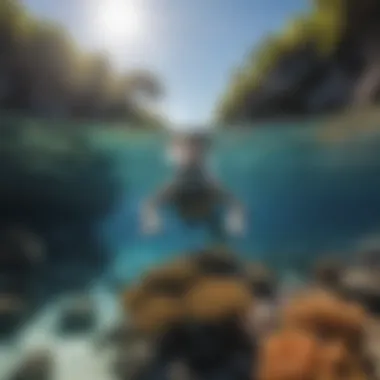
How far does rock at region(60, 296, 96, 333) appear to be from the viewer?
1.29m

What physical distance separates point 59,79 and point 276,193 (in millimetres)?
393

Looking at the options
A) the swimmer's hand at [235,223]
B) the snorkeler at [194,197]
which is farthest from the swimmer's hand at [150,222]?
the swimmer's hand at [235,223]

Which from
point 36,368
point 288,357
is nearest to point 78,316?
point 36,368

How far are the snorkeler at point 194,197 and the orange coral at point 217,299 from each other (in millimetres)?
76

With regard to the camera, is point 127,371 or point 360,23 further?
point 360,23

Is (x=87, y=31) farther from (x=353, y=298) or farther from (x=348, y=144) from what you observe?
(x=353, y=298)

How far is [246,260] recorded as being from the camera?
1.32 metres

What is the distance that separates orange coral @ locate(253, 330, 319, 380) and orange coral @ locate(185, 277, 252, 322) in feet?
0.22

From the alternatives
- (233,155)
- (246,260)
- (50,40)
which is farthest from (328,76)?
(50,40)

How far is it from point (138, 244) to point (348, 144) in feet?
1.22

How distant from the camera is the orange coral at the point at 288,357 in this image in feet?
4.04

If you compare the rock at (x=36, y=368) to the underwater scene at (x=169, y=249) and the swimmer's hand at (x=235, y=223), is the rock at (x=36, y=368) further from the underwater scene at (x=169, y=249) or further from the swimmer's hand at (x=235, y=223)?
the swimmer's hand at (x=235, y=223)

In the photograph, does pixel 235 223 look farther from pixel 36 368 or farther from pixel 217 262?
pixel 36 368

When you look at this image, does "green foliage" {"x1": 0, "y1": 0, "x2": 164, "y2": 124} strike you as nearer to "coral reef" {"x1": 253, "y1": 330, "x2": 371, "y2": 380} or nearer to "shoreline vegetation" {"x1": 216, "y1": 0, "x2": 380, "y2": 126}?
"shoreline vegetation" {"x1": 216, "y1": 0, "x2": 380, "y2": 126}
